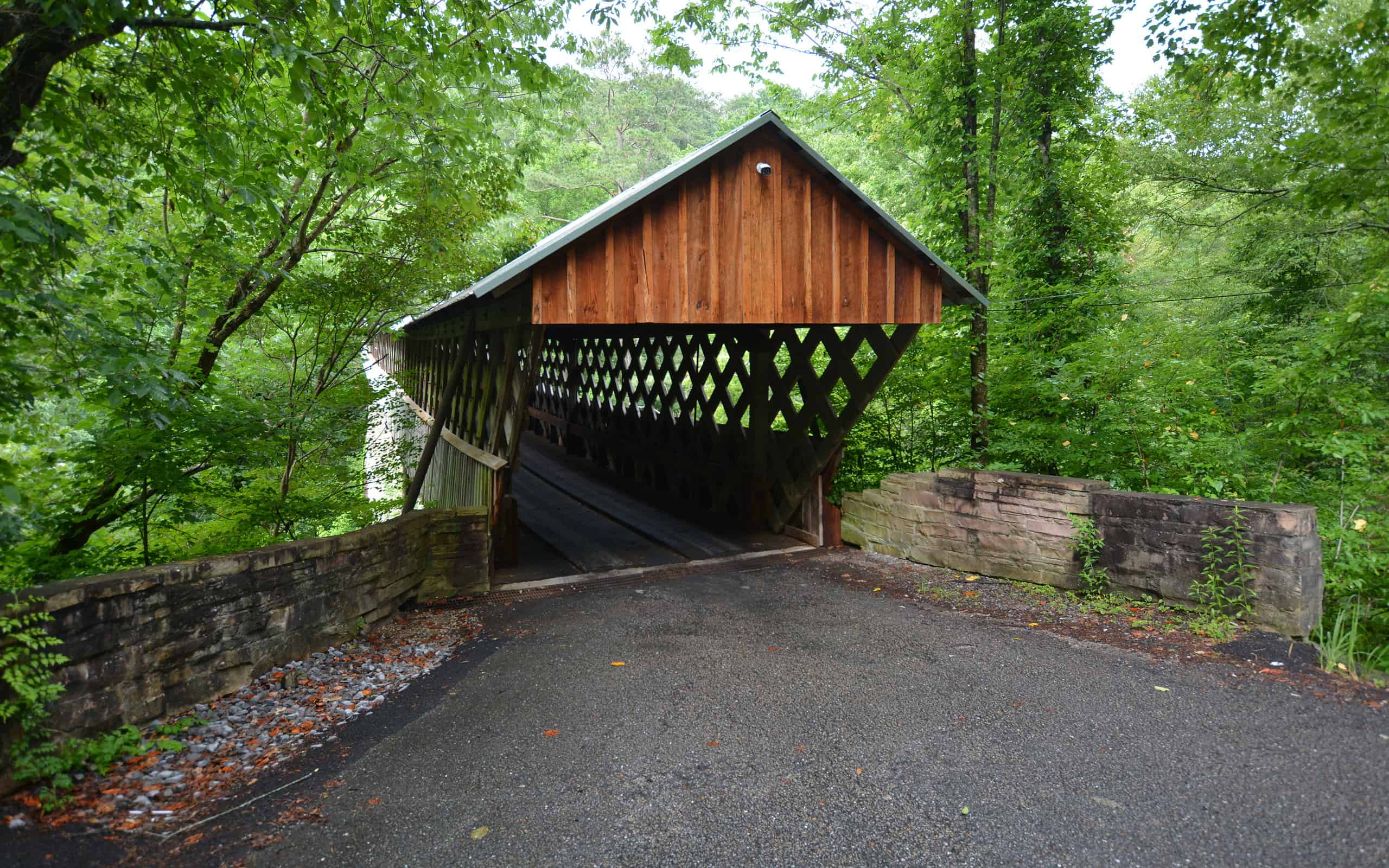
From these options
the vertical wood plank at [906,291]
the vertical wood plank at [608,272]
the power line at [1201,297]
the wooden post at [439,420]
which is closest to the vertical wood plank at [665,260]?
the vertical wood plank at [608,272]

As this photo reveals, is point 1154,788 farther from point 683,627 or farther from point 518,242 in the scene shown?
point 518,242

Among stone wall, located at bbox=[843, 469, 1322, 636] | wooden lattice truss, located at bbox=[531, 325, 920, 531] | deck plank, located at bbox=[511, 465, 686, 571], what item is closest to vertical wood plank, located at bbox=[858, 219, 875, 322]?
wooden lattice truss, located at bbox=[531, 325, 920, 531]

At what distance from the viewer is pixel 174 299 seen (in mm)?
4699

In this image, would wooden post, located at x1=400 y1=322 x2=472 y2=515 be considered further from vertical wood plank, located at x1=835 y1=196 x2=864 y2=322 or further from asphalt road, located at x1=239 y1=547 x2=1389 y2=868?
asphalt road, located at x1=239 y1=547 x2=1389 y2=868

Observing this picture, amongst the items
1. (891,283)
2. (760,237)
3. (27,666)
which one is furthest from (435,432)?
(27,666)

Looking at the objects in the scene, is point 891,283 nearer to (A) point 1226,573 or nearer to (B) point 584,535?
(A) point 1226,573

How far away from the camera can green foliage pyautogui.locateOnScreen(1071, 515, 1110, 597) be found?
5.16 m

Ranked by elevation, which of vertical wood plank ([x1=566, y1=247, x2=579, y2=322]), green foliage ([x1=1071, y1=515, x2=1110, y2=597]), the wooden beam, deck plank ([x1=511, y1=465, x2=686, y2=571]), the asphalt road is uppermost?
vertical wood plank ([x1=566, y1=247, x2=579, y2=322])

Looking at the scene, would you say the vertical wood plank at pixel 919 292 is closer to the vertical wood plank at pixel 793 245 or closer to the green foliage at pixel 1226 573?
the vertical wood plank at pixel 793 245

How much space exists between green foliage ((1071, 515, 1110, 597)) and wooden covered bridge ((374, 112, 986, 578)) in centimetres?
222

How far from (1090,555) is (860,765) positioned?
10.1 feet

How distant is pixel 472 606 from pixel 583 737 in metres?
2.52

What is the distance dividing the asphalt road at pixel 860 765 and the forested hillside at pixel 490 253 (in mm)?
1625

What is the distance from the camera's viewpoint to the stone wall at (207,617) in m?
2.94
